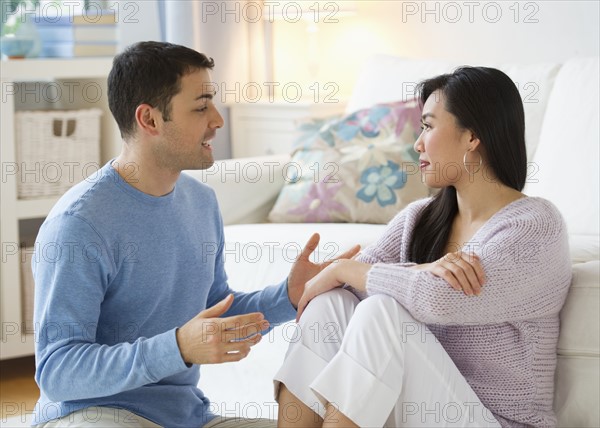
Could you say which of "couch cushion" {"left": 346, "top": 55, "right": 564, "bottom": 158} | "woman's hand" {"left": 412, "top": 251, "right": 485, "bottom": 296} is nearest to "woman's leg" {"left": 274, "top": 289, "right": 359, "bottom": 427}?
"woman's hand" {"left": 412, "top": 251, "right": 485, "bottom": 296}

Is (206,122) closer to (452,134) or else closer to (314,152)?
(452,134)

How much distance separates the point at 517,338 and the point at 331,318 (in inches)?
12.7

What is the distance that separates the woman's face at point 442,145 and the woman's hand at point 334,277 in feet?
0.74

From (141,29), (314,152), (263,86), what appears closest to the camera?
(314,152)

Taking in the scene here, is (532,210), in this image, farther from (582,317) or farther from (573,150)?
(573,150)

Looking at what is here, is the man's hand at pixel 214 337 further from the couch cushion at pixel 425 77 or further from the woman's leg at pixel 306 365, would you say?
the couch cushion at pixel 425 77

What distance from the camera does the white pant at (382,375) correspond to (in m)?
1.52

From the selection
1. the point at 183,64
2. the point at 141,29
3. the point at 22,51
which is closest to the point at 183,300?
the point at 183,64

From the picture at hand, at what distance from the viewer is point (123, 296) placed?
1571mm


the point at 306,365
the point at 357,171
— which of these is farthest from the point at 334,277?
the point at 357,171

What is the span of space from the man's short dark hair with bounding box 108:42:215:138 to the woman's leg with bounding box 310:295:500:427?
1.64 ft

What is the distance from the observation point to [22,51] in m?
3.02

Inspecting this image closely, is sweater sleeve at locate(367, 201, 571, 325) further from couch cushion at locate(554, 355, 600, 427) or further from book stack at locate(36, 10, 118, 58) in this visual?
book stack at locate(36, 10, 118, 58)

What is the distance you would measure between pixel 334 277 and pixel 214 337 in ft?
1.25
